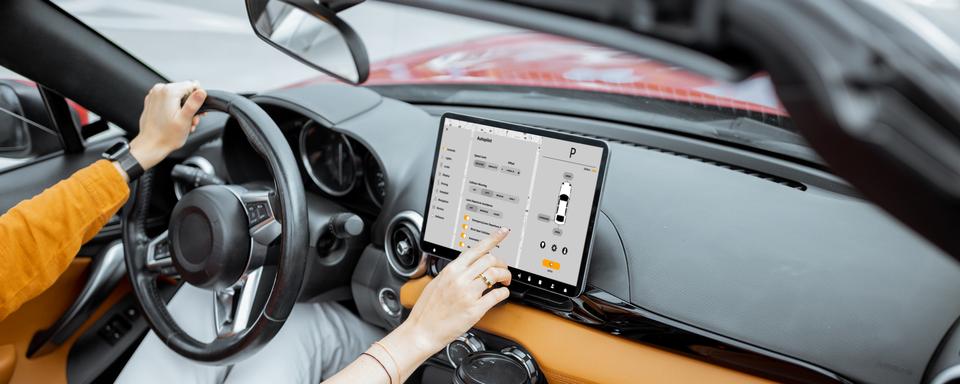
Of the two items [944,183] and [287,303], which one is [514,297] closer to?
[287,303]

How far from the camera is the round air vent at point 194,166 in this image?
1.83 metres

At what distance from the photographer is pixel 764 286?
1.38 metres

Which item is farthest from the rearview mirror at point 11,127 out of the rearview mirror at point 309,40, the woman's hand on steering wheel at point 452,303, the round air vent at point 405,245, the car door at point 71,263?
the woman's hand on steering wheel at point 452,303

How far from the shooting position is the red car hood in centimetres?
183

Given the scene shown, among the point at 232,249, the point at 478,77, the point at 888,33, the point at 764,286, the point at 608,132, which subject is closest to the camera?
the point at 888,33

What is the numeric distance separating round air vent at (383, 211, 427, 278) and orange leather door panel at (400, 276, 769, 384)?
19 cm

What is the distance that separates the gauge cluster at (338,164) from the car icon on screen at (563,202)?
51cm

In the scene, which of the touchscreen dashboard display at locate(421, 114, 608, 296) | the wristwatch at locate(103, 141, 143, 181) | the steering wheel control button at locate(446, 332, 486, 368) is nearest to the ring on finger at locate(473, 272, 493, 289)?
the touchscreen dashboard display at locate(421, 114, 608, 296)

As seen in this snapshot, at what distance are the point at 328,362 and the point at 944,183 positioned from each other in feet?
5.05

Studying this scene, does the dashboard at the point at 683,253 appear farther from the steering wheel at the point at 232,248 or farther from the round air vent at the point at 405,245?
the steering wheel at the point at 232,248

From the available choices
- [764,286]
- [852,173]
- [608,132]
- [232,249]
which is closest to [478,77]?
[608,132]

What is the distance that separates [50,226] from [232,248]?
0.33 meters

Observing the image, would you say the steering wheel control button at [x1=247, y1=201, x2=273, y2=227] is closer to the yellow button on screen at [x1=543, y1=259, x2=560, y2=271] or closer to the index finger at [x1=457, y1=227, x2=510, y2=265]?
the index finger at [x1=457, y1=227, x2=510, y2=265]

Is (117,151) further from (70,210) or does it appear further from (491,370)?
(491,370)
